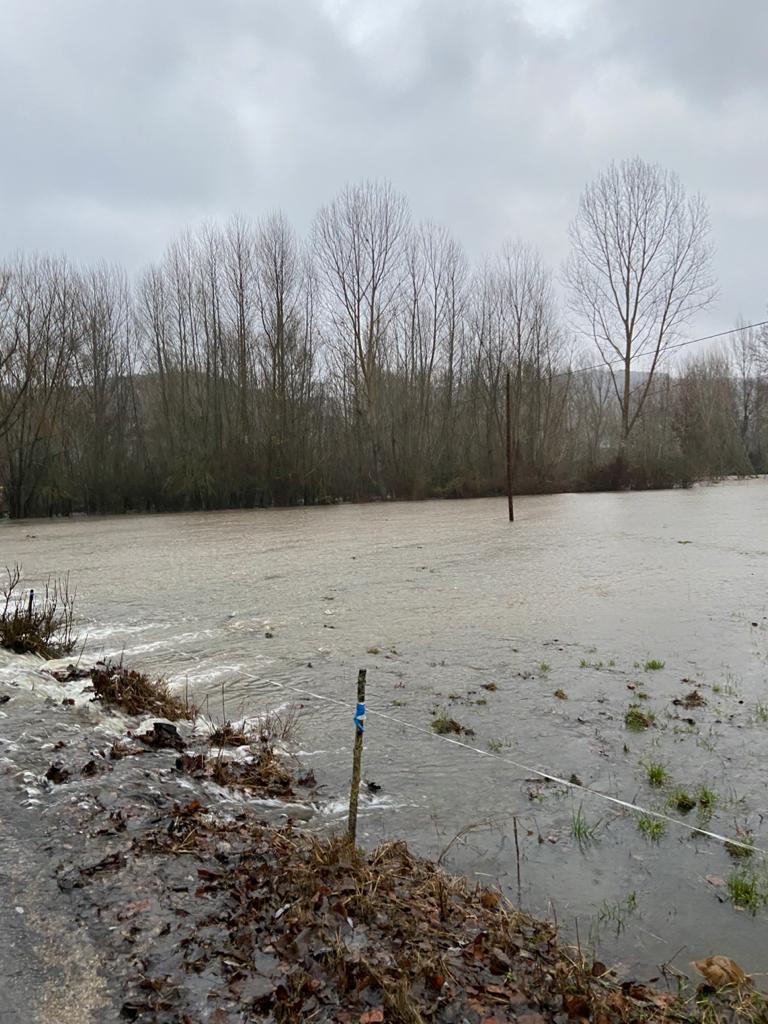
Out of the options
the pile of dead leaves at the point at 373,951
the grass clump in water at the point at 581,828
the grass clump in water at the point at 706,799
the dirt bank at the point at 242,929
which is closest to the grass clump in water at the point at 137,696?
the dirt bank at the point at 242,929

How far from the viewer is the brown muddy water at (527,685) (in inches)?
133

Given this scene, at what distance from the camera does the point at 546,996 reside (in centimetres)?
243

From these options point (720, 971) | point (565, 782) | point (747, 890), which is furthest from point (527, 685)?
point (720, 971)

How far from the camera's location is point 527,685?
630 cm

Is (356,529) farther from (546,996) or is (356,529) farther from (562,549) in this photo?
(546,996)

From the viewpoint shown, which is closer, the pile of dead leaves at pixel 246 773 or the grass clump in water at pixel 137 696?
the pile of dead leaves at pixel 246 773

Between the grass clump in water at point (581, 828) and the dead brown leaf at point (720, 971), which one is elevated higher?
the dead brown leaf at point (720, 971)

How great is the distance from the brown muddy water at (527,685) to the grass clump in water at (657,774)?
0.04 meters

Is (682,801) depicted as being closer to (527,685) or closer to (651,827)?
(651,827)

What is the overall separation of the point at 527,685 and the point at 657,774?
2001 mm

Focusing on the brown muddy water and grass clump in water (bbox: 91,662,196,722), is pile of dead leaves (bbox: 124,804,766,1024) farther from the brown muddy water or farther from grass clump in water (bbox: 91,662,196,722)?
grass clump in water (bbox: 91,662,196,722)

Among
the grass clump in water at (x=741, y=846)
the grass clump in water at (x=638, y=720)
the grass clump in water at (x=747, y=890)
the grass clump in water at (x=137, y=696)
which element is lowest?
the grass clump in water at (x=747, y=890)

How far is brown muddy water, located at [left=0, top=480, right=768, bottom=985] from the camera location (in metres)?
3.38

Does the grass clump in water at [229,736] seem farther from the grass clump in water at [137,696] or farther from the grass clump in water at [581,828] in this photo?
the grass clump in water at [581,828]
